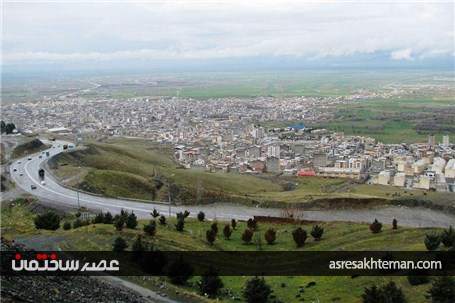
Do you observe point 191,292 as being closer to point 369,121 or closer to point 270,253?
point 270,253

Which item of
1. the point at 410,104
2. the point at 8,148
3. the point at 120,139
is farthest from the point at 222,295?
the point at 410,104

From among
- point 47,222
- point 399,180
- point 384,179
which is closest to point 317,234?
point 47,222

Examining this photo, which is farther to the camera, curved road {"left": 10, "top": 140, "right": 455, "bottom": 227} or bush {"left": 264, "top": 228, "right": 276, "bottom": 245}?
curved road {"left": 10, "top": 140, "right": 455, "bottom": 227}

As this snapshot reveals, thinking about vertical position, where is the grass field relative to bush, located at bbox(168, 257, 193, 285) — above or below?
below

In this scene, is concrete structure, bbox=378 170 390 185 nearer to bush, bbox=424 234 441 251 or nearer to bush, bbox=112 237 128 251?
bush, bbox=424 234 441 251

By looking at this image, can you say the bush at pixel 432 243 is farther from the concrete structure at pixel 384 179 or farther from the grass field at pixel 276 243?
the concrete structure at pixel 384 179

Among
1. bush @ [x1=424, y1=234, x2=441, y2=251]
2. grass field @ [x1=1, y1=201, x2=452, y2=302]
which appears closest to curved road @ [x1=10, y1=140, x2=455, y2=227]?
grass field @ [x1=1, y1=201, x2=452, y2=302]

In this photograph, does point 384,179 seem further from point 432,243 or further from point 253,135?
point 253,135
